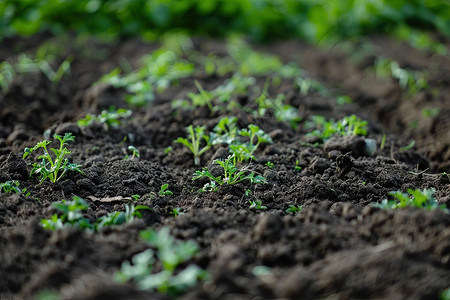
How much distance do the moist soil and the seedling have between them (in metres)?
0.06

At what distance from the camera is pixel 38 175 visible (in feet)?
7.94

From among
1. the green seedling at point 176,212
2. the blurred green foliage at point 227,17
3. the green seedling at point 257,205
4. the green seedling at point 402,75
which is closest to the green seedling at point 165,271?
the green seedling at point 176,212

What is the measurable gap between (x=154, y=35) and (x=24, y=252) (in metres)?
4.45

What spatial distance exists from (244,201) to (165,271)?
85 cm

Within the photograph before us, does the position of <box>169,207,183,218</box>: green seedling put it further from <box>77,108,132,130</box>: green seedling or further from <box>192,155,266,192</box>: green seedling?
<box>77,108,132,130</box>: green seedling

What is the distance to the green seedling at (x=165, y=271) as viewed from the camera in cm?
143

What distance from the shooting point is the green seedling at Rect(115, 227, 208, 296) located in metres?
1.43

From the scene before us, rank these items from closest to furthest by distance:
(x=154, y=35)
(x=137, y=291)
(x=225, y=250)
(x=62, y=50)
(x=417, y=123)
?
(x=137, y=291) < (x=225, y=250) < (x=417, y=123) < (x=62, y=50) < (x=154, y=35)

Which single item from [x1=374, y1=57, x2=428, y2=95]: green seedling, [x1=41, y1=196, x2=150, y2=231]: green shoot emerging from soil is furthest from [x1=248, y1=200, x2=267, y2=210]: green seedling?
[x1=374, y1=57, x2=428, y2=95]: green seedling

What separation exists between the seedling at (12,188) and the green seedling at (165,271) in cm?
87

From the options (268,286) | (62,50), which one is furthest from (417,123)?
(62,50)

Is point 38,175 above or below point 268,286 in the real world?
below

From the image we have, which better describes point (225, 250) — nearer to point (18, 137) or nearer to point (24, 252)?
point (24, 252)

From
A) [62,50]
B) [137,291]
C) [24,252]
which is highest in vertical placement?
[137,291]
